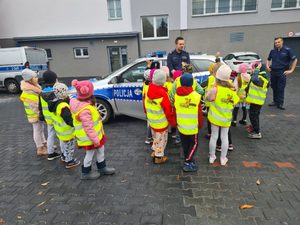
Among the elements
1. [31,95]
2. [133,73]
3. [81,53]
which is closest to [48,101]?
[31,95]

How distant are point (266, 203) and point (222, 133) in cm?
126

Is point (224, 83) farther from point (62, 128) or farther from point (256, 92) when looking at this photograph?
point (62, 128)

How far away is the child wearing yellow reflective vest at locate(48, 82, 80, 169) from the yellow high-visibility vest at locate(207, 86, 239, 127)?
2.31 metres

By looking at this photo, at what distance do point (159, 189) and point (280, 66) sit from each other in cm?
613

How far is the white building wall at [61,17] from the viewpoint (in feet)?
58.1

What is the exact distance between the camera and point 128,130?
583 cm

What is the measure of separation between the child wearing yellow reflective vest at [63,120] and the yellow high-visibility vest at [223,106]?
90.9 inches

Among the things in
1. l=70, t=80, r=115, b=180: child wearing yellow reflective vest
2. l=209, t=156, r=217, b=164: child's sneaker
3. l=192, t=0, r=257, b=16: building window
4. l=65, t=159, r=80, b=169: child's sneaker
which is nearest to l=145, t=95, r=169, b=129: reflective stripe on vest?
l=70, t=80, r=115, b=180: child wearing yellow reflective vest

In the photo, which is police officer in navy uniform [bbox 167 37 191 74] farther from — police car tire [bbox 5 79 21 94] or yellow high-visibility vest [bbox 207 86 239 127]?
police car tire [bbox 5 79 21 94]

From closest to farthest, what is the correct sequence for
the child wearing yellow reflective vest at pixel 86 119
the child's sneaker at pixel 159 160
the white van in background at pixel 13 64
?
the child wearing yellow reflective vest at pixel 86 119
the child's sneaker at pixel 159 160
the white van in background at pixel 13 64

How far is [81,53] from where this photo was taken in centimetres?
1888

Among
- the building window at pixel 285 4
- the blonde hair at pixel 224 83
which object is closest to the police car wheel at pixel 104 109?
the blonde hair at pixel 224 83

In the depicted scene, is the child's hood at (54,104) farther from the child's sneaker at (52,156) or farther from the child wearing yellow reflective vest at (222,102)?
the child wearing yellow reflective vest at (222,102)

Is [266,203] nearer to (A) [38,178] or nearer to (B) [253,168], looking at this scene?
(B) [253,168]
